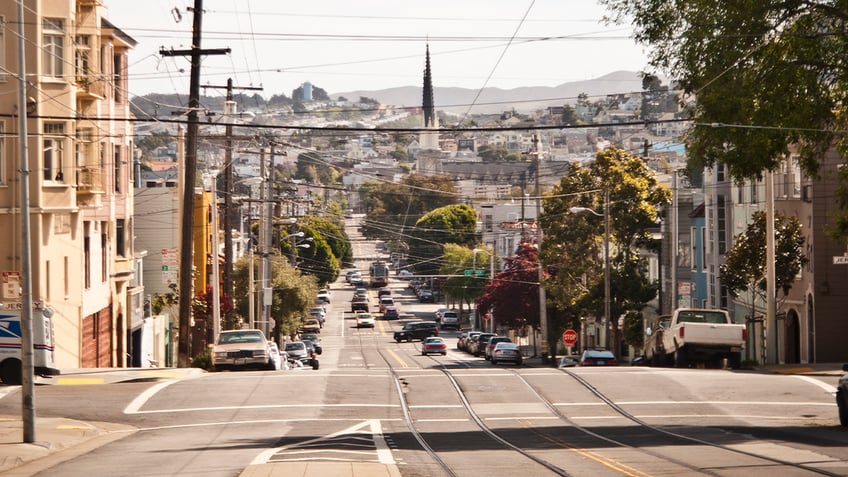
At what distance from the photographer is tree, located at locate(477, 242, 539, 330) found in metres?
82.8

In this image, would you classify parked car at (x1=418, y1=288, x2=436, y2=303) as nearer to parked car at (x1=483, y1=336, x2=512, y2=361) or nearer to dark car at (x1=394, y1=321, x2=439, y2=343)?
dark car at (x1=394, y1=321, x2=439, y2=343)

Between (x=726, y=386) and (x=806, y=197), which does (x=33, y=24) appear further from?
(x=806, y=197)

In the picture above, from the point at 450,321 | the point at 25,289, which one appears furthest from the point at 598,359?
the point at 450,321

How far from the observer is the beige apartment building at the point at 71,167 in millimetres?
38938

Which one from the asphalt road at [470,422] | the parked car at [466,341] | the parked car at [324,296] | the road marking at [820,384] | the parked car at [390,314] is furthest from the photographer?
the parked car at [324,296]

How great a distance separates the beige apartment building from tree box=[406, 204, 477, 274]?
324 feet

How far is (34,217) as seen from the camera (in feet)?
130

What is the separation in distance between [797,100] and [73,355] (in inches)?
1095

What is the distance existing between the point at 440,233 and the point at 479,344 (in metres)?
74.7

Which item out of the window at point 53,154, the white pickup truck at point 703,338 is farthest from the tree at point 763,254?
the window at point 53,154

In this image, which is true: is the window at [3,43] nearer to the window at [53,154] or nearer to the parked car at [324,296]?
the window at [53,154]

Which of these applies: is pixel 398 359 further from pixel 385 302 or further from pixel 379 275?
pixel 379 275

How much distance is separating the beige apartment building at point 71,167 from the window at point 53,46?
0.03 metres

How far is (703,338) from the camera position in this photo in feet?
127
